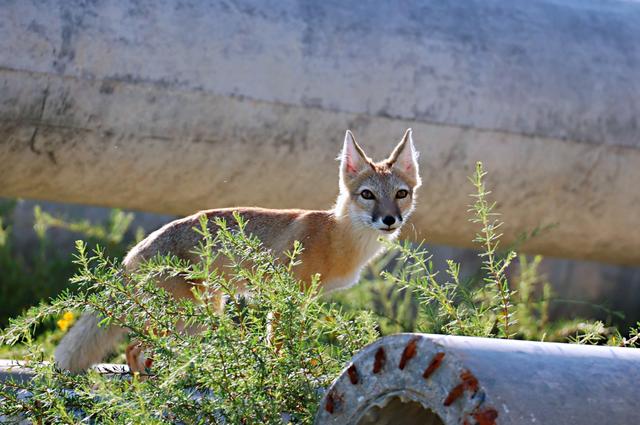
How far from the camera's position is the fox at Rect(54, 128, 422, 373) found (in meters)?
4.89

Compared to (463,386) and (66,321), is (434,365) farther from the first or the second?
(66,321)

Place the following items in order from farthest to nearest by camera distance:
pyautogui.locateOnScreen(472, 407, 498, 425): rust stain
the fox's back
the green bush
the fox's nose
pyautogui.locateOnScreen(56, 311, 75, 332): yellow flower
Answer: the green bush < pyautogui.locateOnScreen(56, 311, 75, 332): yellow flower < the fox's nose < the fox's back < pyautogui.locateOnScreen(472, 407, 498, 425): rust stain

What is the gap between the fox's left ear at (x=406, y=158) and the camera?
205 inches

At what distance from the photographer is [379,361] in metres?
2.72

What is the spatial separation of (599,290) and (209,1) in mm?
6616

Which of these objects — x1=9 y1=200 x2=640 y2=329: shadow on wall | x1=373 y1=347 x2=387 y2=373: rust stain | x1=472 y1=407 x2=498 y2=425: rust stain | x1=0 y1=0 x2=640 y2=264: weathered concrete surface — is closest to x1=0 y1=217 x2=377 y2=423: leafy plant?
x1=373 y1=347 x2=387 y2=373: rust stain

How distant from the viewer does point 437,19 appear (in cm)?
602

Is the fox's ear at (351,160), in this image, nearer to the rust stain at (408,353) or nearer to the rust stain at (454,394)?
the rust stain at (408,353)

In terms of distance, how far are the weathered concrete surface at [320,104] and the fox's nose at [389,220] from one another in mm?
705

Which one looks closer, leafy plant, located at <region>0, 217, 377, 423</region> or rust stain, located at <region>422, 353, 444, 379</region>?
rust stain, located at <region>422, 353, 444, 379</region>

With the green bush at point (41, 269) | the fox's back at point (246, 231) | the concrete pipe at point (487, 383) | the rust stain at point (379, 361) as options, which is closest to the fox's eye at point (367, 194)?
the fox's back at point (246, 231)

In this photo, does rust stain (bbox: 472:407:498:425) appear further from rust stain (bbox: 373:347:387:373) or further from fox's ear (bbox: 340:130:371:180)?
fox's ear (bbox: 340:130:371:180)

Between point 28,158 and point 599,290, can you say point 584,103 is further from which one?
point 599,290

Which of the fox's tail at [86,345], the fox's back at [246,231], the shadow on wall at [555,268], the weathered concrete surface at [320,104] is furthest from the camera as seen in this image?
the shadow on wall at [555,268]
